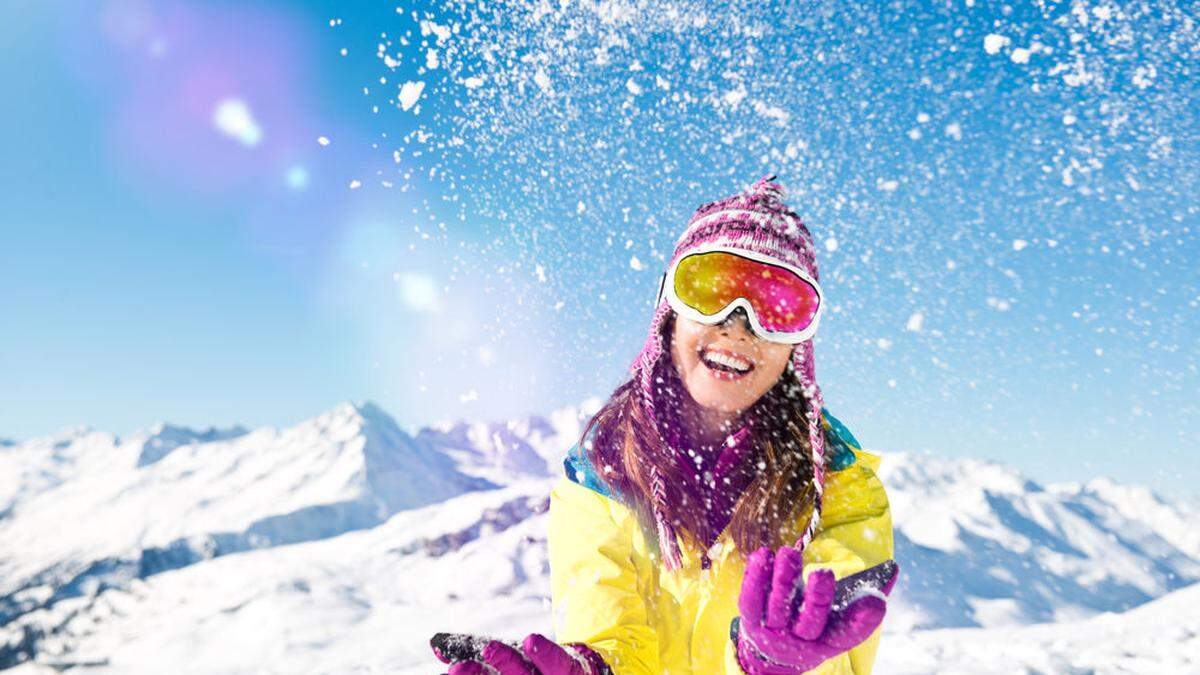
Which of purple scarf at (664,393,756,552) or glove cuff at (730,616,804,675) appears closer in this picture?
glove cuff at (730,616,804,675)

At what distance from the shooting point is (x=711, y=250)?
2418 millimetres

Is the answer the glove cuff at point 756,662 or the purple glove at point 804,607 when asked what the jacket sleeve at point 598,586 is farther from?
the purple glove at point 804,607

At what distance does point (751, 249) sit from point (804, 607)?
1358mm

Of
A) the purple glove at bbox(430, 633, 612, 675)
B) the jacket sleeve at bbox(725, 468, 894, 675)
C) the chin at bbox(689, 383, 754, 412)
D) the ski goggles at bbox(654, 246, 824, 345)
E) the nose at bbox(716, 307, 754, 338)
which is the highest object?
the ski goggles at bbox(654, 246, 824, 345)

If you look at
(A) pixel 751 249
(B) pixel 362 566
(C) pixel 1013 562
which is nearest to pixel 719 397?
(A) pixel 751 249

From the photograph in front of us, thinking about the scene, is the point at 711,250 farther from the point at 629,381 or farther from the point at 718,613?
the point at 718,613

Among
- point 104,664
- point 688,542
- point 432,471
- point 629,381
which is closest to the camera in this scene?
point 688,542

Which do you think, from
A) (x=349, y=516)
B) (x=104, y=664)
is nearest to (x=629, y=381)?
(x=104, y=664)

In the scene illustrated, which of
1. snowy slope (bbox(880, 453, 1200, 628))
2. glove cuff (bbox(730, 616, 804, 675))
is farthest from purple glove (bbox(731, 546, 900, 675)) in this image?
snowy slope (bbox(880, 453, 1200, 628))

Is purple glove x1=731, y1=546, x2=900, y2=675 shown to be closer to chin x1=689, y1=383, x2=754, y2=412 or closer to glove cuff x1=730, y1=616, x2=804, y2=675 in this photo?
glove cuff x1=730, y1=616, x2=804, y2=675

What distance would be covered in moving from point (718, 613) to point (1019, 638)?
29.8ft

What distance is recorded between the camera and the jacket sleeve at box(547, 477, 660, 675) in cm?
198

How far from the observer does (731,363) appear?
7.42 ft

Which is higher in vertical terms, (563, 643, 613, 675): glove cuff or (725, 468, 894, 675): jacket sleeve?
(725, 468, 894, 675): jacket sleeve
